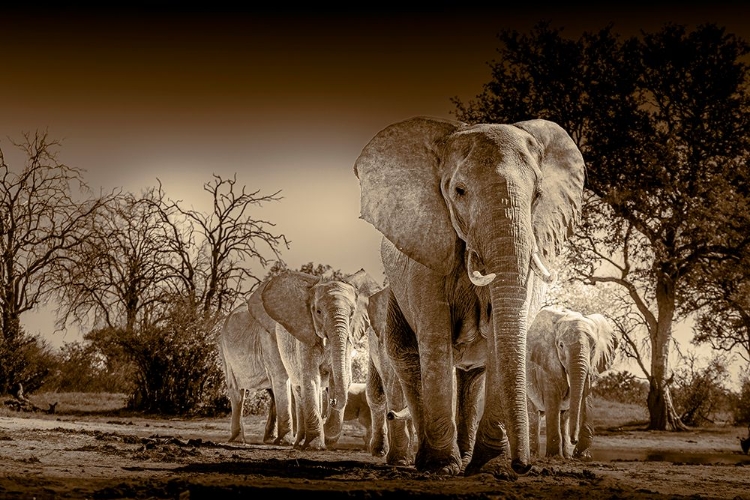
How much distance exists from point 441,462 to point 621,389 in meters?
22.1

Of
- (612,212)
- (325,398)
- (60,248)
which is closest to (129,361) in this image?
(60,248)

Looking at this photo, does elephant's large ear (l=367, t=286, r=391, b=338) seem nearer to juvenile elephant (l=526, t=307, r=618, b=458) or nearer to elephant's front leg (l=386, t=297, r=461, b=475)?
juvenile elephant (l=526, t=307, r=618, b=458)

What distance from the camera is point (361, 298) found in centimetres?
1461

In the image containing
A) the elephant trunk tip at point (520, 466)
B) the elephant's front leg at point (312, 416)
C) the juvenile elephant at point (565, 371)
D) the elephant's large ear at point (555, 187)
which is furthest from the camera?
the juvenile elephant at point (565, 371)

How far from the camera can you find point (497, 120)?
22922 millimetres

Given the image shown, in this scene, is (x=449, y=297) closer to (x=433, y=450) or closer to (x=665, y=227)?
(x=433, y=450)

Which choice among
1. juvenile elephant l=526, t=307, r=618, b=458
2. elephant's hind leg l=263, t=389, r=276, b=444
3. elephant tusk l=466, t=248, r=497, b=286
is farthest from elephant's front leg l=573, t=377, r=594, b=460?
elephant tusk l=466, t=248, r=497, b=286

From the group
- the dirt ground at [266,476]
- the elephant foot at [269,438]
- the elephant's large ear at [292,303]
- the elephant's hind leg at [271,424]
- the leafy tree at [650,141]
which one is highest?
the leafy tree at [650,141]

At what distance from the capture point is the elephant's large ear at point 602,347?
47.6 ft

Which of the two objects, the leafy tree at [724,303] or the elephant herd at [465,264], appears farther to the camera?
the leafy tree at [724,303]

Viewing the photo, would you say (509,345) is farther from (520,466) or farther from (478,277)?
(520,466)

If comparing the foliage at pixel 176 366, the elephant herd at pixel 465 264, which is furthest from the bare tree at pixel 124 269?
the elephant herd at pixel 465 264

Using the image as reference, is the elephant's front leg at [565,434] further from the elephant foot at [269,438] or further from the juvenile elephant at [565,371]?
the elephant foot at [269,438]

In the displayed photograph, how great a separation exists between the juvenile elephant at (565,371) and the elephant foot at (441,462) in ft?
16.2
